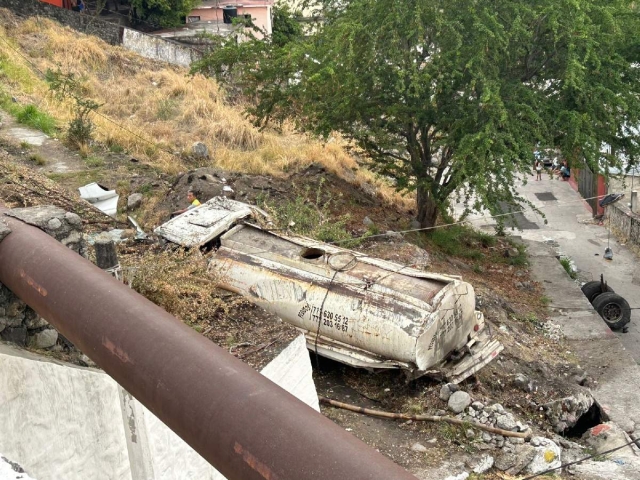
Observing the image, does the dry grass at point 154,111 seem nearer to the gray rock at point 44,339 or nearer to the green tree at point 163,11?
the green tree at point 163,11

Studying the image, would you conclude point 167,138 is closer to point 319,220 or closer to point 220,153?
point 220,153

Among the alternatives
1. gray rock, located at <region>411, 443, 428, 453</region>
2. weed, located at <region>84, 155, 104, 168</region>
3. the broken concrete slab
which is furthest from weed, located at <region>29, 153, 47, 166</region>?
gray rock, located at <region>411, 443, 428, 453</region>

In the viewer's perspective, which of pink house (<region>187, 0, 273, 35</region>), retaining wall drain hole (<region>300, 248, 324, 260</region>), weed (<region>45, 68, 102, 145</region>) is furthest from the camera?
pink house (<region>187, 0, 273, 35</region>)

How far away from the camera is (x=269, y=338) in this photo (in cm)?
693

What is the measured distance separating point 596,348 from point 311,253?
5.72 meters

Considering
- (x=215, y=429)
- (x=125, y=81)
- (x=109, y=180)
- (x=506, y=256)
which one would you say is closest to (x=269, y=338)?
(x=215, y=429)

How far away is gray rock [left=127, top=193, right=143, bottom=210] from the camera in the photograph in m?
12.7

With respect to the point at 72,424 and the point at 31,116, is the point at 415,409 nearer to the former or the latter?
the point at 72,424

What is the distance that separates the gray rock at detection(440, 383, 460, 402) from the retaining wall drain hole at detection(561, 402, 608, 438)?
178 centimetres

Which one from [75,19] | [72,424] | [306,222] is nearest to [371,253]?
[306,222]

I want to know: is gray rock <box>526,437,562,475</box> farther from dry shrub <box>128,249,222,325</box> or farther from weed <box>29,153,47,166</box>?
weed <box>29,153,47,166</box>

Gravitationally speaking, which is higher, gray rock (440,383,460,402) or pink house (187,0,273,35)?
pink house (187,0,273,35)

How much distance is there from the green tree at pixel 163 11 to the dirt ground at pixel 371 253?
1633cm

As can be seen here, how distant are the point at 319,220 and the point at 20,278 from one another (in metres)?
9.14
